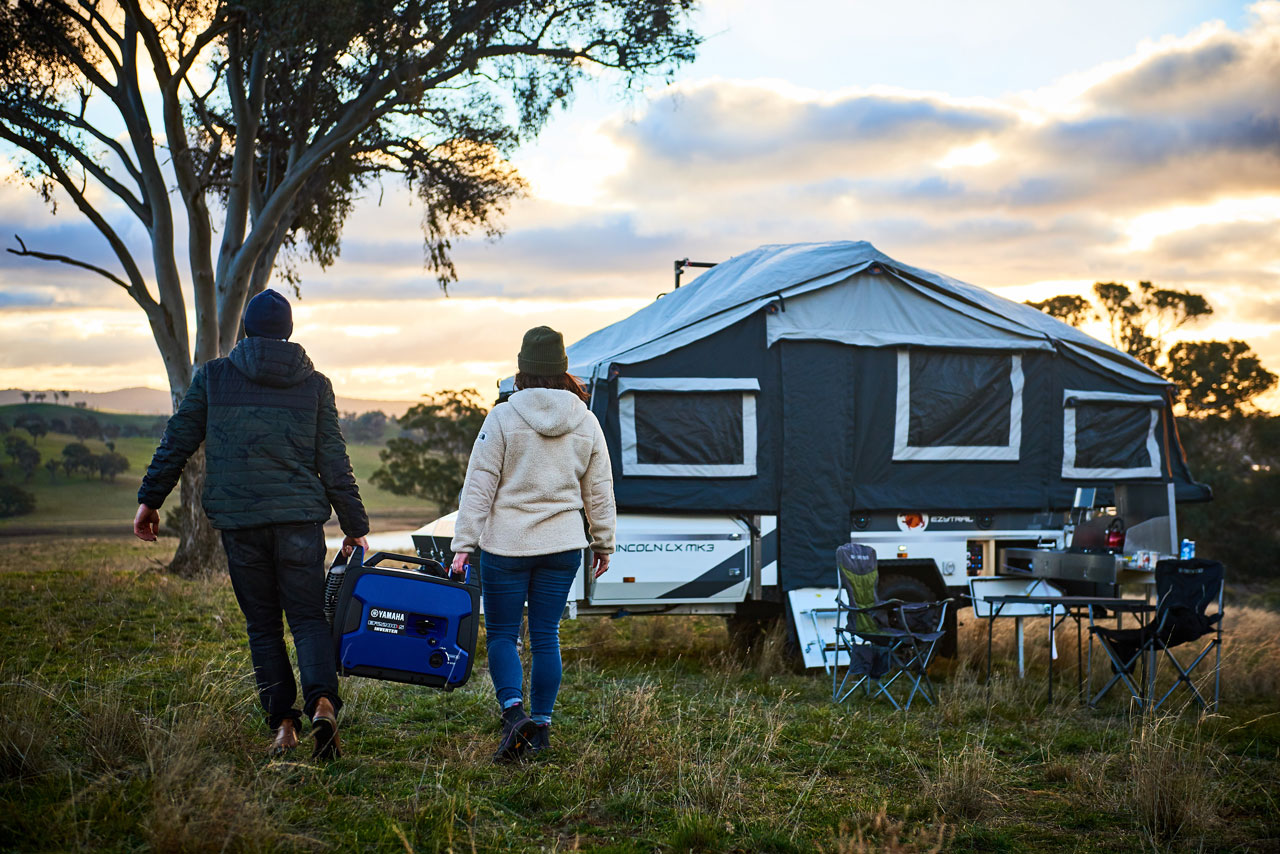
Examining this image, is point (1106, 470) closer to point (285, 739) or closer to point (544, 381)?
point (544, 381)

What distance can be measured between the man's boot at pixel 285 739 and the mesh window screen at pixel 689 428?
4117mm

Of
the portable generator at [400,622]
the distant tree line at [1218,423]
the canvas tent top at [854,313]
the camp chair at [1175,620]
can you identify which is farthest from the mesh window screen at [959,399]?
the distant tree line at [1218,423]

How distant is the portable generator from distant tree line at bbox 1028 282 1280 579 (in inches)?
1140

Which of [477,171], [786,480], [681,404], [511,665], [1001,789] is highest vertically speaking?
[477,171]

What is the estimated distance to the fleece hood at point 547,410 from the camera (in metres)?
4.64

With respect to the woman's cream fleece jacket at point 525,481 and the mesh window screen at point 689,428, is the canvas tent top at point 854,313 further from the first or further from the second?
the woman's cream fleece jacket at point 525,481

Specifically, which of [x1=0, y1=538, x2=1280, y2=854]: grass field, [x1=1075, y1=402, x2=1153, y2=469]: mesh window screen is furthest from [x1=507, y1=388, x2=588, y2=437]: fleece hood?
[x1=1075, y1=402, x2=1153, y2=469]: mesh window screen

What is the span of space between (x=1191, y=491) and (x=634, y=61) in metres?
7.88

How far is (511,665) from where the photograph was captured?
4.62 meters

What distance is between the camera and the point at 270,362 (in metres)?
4.35

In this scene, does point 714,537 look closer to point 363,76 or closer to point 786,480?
point 786,480

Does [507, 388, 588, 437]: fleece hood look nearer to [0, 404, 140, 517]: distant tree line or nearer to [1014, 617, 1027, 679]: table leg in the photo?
[1014, 617, 1027, 679]: table leg

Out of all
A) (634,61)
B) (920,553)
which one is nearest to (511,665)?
(920,553)

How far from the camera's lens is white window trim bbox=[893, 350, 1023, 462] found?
8.67m
